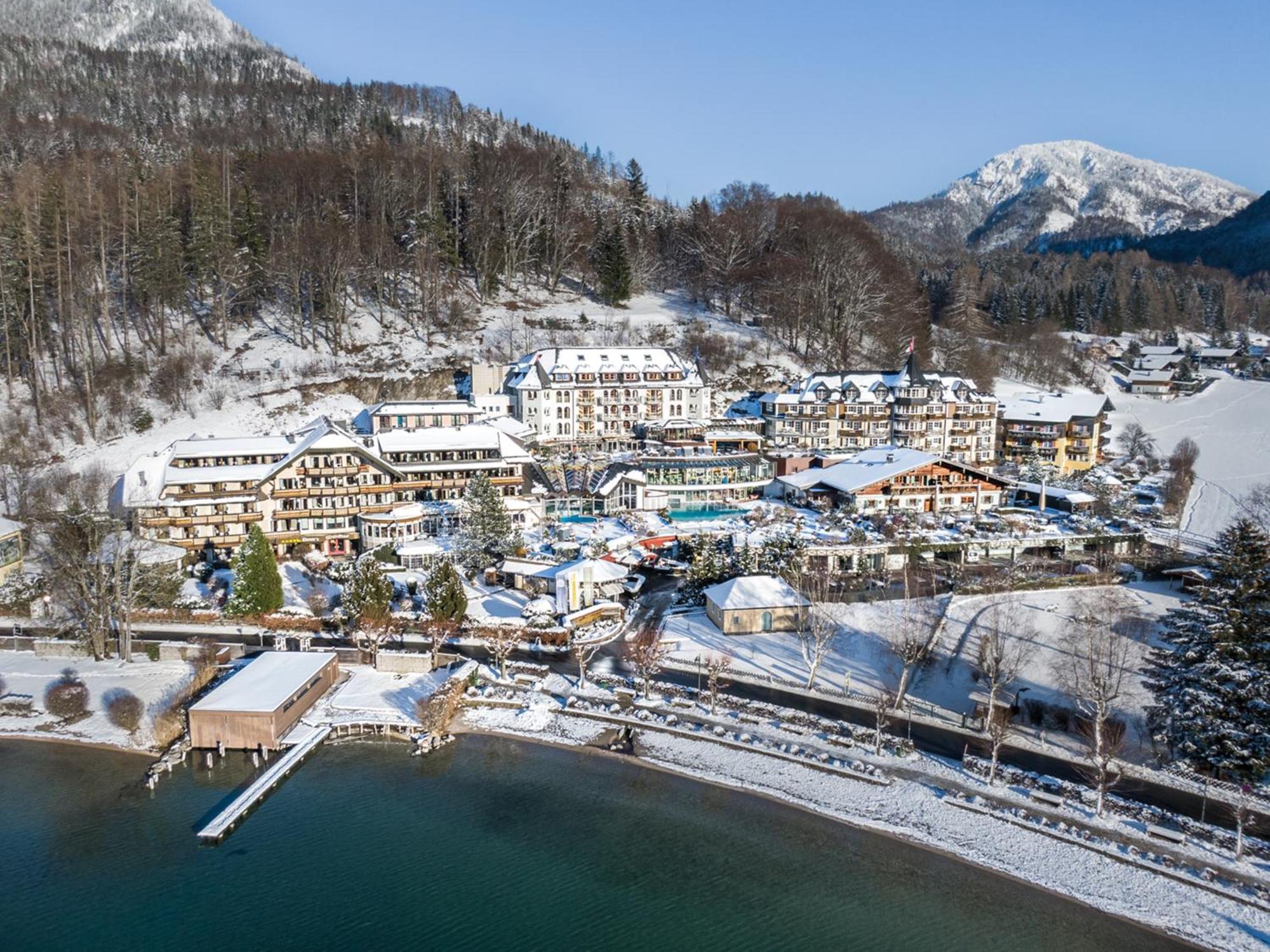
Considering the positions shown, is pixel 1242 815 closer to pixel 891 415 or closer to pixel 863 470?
pixel 863 470

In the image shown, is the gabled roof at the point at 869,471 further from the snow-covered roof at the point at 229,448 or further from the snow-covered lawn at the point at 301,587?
the snow-covered roof at the point at 229,448

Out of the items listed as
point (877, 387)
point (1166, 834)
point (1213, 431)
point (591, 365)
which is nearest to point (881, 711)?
point (1166, 834)

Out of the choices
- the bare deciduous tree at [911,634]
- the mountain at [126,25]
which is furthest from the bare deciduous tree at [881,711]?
the mountain at [126,25]

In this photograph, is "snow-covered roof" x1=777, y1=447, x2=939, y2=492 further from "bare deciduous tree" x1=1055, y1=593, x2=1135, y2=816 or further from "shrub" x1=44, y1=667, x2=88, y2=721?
"shrub" x1=44, y1=667, x2=88, y2=721

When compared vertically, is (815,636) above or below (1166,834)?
above

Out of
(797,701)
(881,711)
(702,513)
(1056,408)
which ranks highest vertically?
(1056,408)

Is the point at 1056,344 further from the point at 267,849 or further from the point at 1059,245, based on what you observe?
the point at 1059,245

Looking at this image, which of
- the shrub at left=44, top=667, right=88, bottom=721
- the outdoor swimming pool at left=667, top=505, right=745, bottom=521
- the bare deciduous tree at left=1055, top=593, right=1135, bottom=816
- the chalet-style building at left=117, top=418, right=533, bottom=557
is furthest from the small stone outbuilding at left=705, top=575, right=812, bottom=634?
the shrub at left=44, top=667, right=88, bottom=721
